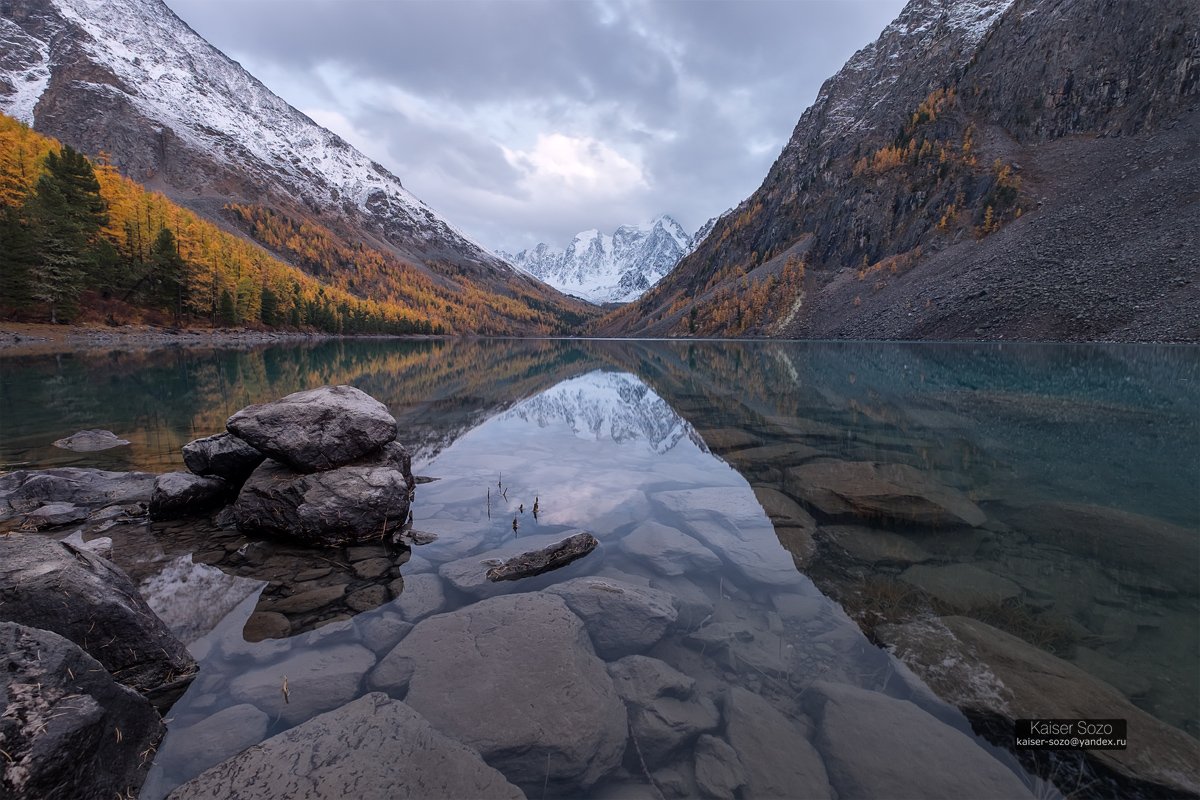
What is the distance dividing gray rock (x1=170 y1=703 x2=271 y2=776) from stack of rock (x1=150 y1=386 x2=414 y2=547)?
15.7 feet

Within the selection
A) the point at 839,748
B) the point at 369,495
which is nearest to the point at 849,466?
the point at 839,748

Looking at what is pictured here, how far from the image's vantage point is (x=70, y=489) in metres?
11.7

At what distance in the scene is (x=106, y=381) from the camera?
32312mm

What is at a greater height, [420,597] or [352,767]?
[352,767]

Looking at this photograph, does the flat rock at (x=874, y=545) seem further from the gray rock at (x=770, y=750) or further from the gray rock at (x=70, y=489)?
the gray rock at (x=70, y=489)

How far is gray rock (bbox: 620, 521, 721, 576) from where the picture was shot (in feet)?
29.4

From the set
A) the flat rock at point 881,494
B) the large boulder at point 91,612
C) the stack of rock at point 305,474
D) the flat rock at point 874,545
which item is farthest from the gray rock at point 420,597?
the flat rock at point 881,494

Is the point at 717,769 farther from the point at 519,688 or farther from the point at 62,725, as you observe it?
the point at 62,725

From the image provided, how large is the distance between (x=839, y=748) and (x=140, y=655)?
772 cm

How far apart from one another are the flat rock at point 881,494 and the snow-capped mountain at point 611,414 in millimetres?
5125

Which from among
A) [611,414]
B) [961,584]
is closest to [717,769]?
[961,584]

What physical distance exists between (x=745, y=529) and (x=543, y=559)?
4439mm

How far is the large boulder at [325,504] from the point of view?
9758 mm

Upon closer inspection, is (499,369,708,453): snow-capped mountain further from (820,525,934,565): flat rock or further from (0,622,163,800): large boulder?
(0,622,163,800): large boulder
